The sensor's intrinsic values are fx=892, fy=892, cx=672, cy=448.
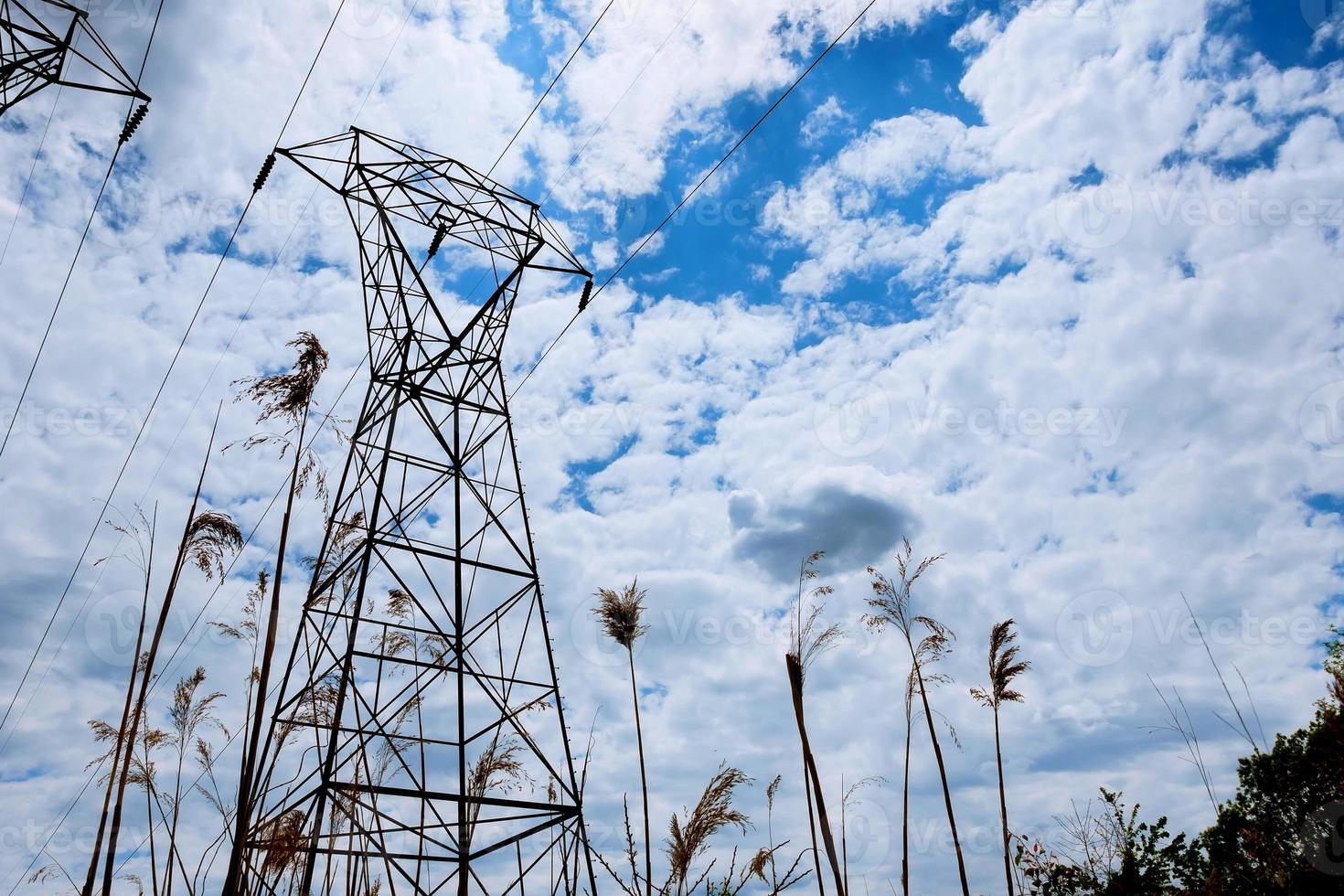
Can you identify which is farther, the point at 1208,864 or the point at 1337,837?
the point at 1208,864

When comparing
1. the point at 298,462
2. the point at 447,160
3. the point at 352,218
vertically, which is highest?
the point at 447,160

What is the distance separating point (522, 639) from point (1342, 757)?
7439 mm

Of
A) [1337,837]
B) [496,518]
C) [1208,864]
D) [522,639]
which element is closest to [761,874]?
[522,639]

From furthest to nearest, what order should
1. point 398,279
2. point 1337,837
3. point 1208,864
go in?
point 1208,864
point 1337,837
point 398,279

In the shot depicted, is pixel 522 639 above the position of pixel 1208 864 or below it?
above

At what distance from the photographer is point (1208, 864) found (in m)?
16.5

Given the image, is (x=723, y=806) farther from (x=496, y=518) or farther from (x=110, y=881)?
(x=110, y=881)

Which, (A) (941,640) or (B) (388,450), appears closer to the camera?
(B) (388,450)

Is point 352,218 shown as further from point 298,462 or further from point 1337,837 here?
point 1337,837

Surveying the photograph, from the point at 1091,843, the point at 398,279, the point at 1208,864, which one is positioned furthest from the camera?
the point at 1208,864

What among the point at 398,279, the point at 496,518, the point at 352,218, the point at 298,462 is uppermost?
the point at 352,218

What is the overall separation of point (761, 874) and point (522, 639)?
127 inches

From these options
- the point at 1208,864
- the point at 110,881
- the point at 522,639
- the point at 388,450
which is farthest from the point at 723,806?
the point at 1208,864

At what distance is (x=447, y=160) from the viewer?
913cm
